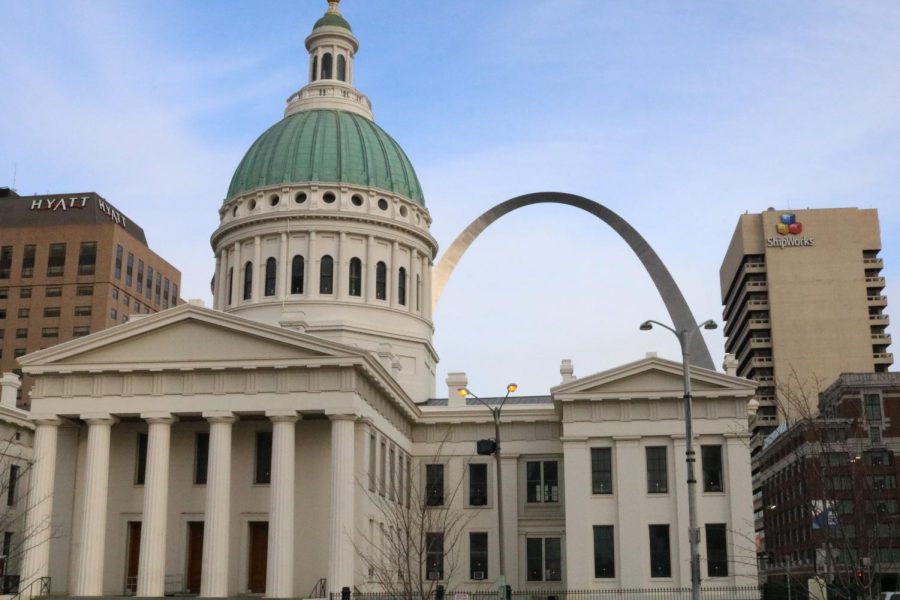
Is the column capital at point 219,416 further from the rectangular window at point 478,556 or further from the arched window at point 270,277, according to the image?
the arched window at point 270,277

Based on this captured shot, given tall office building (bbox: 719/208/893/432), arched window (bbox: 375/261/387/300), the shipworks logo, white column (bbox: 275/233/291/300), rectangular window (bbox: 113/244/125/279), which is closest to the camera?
white column (bbox: 275/233/291/300)

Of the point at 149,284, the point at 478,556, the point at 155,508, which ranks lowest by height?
the point at 478,556

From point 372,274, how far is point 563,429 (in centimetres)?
1922

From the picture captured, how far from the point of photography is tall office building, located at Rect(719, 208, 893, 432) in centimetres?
14362

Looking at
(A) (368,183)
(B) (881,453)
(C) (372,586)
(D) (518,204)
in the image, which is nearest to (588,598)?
(C) (372,586)

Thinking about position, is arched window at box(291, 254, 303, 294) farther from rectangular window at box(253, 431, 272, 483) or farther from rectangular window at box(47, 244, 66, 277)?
rectangular window at box(47, 244, 66, 277)

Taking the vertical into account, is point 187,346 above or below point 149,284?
below

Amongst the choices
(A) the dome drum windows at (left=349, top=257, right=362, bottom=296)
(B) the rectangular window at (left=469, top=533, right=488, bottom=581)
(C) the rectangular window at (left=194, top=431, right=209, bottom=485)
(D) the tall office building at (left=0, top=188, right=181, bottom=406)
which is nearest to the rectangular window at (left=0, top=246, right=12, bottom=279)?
(D) the tall office building at (left=0, top=188, right=181, bottom=406)

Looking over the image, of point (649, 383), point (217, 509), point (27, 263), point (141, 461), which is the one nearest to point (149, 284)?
point (27, 263)

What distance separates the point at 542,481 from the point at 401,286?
17019 millimetres

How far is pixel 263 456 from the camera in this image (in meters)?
57.8

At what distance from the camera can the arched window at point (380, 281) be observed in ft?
247

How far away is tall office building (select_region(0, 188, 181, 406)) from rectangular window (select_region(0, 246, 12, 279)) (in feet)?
0.38

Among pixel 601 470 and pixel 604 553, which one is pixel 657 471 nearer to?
pixel 601 470
